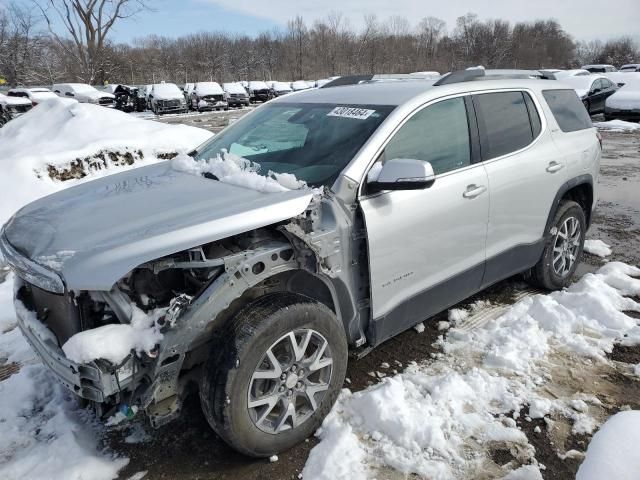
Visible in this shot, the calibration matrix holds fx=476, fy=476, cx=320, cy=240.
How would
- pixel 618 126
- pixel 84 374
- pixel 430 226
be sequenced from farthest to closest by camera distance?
1. pixel 618 126
2. pixel 430 226
3. pixel 84 374

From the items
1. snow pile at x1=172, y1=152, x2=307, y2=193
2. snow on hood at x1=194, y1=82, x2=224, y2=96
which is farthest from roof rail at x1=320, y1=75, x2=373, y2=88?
snow on hood at x1=194, y1=82, x2=224, y2=96

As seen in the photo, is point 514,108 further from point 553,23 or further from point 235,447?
point 553,23

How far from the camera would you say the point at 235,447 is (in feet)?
7.74

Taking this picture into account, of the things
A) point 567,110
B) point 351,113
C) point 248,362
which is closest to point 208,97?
point 567,110

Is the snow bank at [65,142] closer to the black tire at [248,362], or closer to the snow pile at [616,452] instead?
the black tire at [248,362]

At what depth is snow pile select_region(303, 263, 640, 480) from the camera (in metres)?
2.45

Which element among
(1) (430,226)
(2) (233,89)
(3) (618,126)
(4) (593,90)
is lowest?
(3) (618,126)

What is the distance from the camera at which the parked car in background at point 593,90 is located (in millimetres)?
Result: 18281

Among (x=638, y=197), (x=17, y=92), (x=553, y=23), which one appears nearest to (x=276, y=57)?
(x=17, y=92)

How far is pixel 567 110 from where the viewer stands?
430 centimetres

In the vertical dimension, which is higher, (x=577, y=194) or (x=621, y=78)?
(x=621, y=78)

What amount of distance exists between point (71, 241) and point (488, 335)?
9.37ft

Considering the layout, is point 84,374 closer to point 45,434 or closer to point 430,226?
point 45,434

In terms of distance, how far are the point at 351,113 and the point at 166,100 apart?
25490 mm
